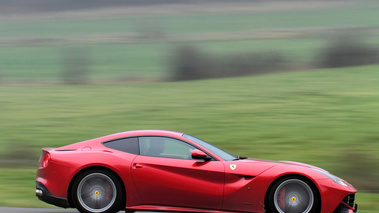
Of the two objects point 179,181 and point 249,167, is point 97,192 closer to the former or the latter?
point 179,181

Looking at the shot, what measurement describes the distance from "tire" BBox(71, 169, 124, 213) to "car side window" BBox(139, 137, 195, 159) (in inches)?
21.5

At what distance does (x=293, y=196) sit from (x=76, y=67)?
105 ft

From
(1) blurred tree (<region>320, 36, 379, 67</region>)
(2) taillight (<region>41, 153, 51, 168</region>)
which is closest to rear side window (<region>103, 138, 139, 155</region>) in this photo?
(2) taillight (<region>41, 153, 51, 168</region>)

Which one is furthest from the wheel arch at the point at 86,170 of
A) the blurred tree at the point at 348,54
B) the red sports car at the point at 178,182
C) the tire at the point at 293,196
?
the blurred tree at the point at 348,54

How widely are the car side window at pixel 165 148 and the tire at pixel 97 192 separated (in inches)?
21.5

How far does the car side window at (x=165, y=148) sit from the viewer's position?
786cm

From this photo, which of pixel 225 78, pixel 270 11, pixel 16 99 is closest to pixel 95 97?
pixel 16 99

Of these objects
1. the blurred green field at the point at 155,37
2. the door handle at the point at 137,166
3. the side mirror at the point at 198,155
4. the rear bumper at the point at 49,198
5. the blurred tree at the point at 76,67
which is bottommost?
the rear bumper at the point at 49,198

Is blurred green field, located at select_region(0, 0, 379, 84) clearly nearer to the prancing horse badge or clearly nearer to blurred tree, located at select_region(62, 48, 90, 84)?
blurred tree, located at select_region(62, 48, 90, 84)

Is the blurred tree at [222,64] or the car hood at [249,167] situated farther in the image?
the blurred tree at [222,64]

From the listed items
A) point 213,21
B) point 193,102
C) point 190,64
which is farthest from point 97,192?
point 213,21

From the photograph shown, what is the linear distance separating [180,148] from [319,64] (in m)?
29.0

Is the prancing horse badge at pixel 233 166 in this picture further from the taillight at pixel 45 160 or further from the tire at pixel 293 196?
the taillight at pixel 45 160

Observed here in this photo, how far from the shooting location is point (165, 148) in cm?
792
